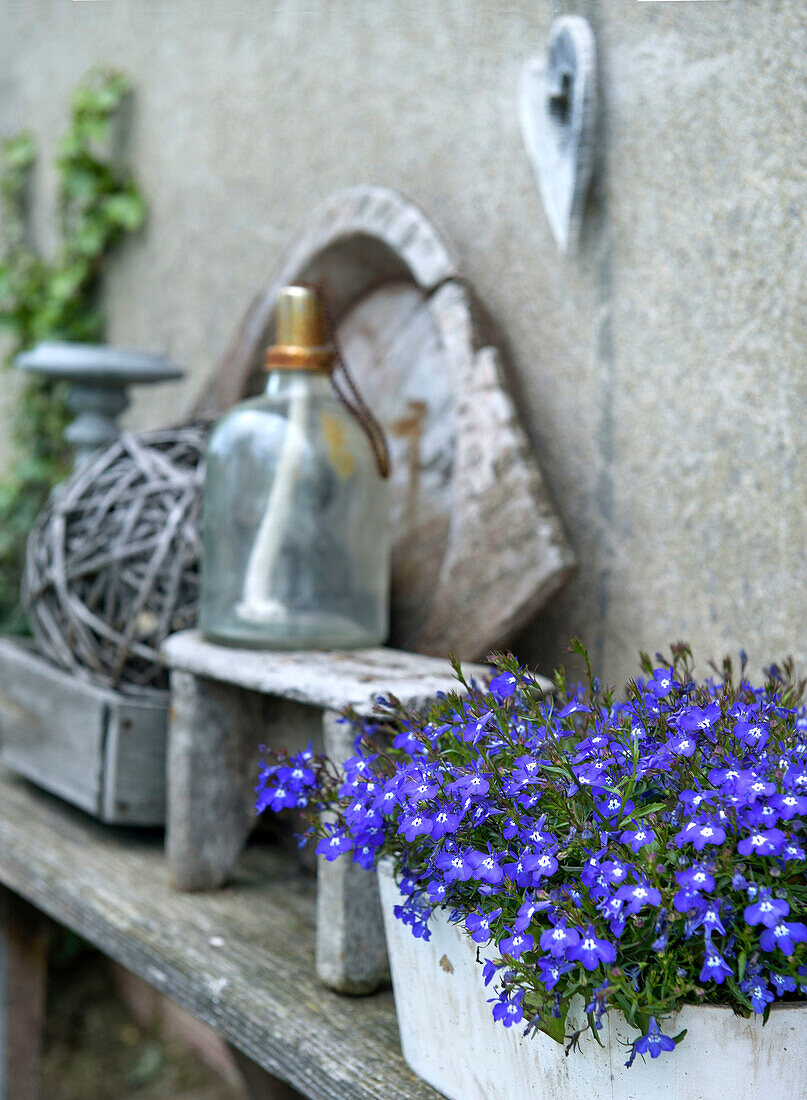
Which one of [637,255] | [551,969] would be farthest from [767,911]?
[637,255]

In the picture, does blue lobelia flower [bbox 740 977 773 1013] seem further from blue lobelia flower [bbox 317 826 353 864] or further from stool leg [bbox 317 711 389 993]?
stool leg [bbox 317 711 389 993]

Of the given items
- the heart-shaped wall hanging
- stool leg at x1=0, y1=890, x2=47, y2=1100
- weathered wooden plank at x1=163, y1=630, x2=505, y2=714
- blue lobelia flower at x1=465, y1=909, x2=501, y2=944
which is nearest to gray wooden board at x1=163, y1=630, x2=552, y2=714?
weathered wooden plank at x1=163, y1=630, x2=505, y2=714

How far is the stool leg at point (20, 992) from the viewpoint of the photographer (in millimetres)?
1605

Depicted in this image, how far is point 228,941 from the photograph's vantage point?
1066 mm

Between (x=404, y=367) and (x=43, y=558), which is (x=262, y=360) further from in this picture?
(x=43, y=558)

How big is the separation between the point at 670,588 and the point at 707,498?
4.1 inches

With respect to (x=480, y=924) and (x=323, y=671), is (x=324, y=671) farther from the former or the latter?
(x=480, y=924)

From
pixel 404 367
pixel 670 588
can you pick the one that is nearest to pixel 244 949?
pixel 670 588

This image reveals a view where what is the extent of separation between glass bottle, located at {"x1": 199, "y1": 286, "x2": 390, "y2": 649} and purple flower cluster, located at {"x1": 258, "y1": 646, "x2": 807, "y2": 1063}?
0.39 m

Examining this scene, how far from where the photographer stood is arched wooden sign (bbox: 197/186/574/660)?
43.6 inches

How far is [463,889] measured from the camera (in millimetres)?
688

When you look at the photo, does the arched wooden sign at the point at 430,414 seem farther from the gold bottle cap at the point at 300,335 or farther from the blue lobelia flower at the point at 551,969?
the blue lobelia flower at the point at 551,969

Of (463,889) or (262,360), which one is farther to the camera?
(262,360)

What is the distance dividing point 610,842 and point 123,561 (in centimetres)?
80
